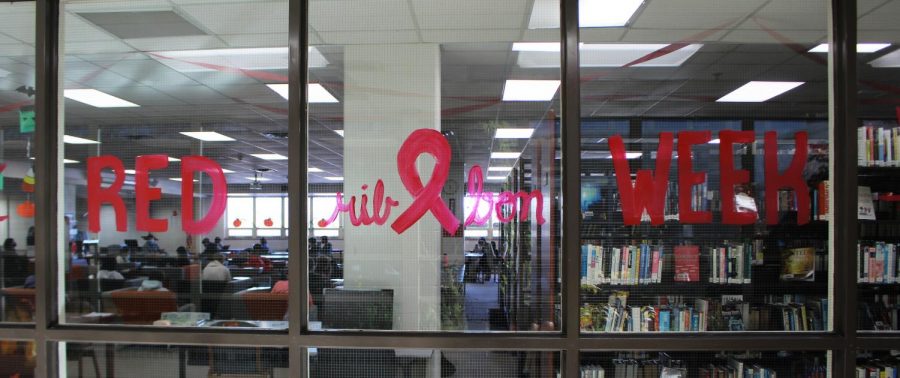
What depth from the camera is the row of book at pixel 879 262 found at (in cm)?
270

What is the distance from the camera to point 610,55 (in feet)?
8.54

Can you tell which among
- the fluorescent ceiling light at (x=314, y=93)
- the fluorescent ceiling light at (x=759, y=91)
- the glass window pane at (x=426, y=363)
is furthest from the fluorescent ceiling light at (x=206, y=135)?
the fluorescent ceiling light at (x=759, y=91)

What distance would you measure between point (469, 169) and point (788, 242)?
174 centimetres

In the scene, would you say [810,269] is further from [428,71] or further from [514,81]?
[428,71]

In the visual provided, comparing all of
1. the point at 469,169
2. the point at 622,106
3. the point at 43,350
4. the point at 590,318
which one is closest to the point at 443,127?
the point at 469,169

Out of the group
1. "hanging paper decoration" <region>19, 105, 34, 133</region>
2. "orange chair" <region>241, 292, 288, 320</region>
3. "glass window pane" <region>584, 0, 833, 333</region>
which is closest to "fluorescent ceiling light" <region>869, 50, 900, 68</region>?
"glass window pane" <region>584, 0, 833, 333</region>

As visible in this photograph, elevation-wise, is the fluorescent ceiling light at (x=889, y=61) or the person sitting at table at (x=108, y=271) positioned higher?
the fluorescent ceiling light at (x=889, y=61)

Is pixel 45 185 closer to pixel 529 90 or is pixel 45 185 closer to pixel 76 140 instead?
pixel 76 140

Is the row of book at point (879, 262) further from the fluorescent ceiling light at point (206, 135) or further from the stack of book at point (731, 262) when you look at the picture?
the fluorescent ceiling light at point (206, 135)

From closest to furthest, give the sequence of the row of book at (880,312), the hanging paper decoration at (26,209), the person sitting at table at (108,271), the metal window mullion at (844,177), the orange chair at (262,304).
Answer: the metal window mullion at (844,177)
the row of book at (880,312)
the hanging paper decoration at (26,209)
the orange chair at (262,304)
the person sitting at table at (108,271)

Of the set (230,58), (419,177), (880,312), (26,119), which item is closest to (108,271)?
(26,119)

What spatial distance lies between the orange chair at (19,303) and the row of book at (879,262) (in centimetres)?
442

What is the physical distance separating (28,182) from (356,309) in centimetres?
181

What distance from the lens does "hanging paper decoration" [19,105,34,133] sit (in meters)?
2.52
